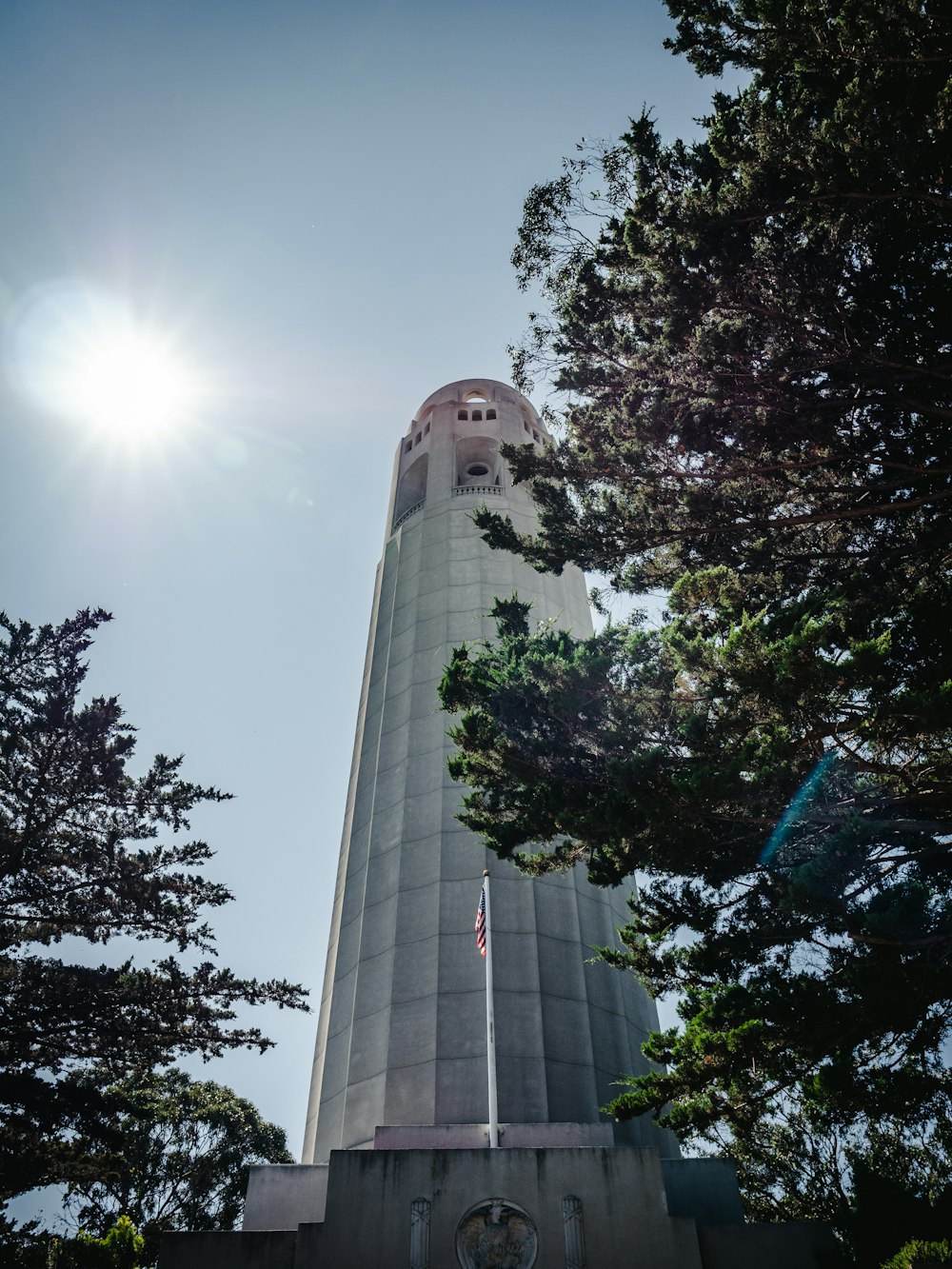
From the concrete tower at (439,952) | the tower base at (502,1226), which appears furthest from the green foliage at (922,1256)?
the concrete tower at (439,952)

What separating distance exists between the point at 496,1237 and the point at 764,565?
9.31 metres

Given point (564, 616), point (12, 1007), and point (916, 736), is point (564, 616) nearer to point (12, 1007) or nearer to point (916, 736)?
point (916, 736)

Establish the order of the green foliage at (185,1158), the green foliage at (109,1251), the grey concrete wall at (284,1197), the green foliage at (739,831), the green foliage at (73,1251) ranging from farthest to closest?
the green foliage at (185,1158) → the green foliage at (109,1251) → the green foliage at (73,1251) → the grey concrete wall at (284,1197) → the green foliage at (739,831)

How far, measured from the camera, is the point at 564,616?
73.3ft

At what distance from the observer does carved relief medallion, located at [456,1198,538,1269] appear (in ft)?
32.9

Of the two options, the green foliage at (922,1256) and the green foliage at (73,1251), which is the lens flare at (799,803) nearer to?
the green foliage at (922,1256)

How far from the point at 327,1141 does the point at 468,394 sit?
2495 cm

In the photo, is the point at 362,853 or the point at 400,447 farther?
the point at 400,447

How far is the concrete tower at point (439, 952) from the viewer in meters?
13.5

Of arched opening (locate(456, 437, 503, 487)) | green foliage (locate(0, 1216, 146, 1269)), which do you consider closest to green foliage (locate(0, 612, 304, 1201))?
green foliage (locate(0, 1216, 146, 1269))

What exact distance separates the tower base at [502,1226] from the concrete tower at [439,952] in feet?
7.63

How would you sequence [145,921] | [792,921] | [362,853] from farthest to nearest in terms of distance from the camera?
[362,853]
[145,921]
[792,921]

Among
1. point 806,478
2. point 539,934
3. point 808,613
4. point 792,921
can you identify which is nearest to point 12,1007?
point 539,934

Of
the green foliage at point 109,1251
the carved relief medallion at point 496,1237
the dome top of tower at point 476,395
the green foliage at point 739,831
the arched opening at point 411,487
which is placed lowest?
the carved relief medallion at point 496,1237
